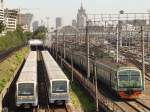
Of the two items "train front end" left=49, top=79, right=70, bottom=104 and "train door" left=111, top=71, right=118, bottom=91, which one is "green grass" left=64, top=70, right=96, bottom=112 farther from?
"train door" left=111, top=71, right=118, bottom=91

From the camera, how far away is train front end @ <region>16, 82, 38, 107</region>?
3477cm

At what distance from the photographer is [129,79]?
3988cm

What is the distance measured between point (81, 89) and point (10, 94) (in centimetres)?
855

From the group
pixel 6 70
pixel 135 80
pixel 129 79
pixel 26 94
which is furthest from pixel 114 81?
→ pixel 6 70

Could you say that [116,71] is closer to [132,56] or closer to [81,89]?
[81,89]

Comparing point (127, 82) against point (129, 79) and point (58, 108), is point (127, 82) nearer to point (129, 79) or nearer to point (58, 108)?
point (129, 79)

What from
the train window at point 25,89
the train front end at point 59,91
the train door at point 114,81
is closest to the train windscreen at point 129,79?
the train door at point 114,81

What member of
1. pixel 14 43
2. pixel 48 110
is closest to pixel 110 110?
pixel 48 110

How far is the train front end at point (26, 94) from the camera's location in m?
34.8

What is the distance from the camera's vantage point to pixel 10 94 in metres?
43.3

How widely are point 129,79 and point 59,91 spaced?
6.85 metres

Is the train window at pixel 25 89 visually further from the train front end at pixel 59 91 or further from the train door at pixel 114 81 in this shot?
the train door at pixel 114 81

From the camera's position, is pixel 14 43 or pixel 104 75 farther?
pixel 14 43

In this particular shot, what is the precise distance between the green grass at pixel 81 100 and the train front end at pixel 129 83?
2.77 meters
